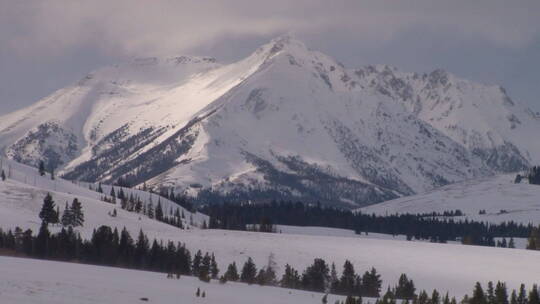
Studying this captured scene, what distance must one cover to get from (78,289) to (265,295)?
23218 millimetres

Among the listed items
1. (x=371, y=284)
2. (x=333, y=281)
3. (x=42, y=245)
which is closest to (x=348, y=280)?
(x=333, y=281)

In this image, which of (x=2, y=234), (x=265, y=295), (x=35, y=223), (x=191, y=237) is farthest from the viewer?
(x=35, y=223)

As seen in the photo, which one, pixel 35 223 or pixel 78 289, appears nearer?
pixel 78 289

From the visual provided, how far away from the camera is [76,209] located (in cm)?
18512

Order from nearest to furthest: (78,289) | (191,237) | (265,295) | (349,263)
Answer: (78,289) < (265,295) < (349,263) < (191,237)

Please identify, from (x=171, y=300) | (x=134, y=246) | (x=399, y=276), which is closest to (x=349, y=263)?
(x=399, y=276)

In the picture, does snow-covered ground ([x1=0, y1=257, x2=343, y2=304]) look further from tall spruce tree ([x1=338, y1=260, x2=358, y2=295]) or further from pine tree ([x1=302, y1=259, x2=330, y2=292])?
pine tree ([x1=302, y1=259, x2=330, y2=292])

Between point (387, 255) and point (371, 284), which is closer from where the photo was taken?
point (371, 284)

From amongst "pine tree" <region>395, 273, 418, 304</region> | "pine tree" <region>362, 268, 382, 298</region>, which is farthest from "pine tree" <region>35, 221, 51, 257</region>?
"pine tree" <region>395, 273, 418, 304</region>

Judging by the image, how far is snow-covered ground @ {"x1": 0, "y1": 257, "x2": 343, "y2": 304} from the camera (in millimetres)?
55094

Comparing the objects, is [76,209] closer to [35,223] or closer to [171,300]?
[35,223]

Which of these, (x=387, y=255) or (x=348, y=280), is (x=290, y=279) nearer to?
(x=348, y=280)

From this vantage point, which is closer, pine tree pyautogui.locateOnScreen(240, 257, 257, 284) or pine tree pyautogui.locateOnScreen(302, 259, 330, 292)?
pine tree pyautogui.locateOnScreen(240, 257, 257, 284)

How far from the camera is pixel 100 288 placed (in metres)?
60.9
